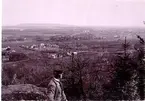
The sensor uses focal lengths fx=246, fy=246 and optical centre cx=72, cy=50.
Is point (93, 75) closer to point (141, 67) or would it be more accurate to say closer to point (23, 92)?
point (141, 67)

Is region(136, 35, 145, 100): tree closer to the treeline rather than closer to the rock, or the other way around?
the treeline

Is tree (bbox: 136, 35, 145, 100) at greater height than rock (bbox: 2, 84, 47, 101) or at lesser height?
greater

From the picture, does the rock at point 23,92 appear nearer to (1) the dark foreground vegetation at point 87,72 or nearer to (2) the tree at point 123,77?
(1) the dark foreground vegetation at point 87,72

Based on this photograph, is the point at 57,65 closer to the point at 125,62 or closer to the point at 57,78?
the point at 57,78

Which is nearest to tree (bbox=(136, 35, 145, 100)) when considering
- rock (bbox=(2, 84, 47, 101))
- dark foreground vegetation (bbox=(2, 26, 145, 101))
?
dark foreground vegetation (bbox=(2, 26, 145, 101))

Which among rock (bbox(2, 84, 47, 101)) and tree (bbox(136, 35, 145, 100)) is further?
tree (bbox(136, 35, 145, 100))

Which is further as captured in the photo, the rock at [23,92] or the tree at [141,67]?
the tree at [141,67]

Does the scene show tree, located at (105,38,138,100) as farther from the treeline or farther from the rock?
the rock

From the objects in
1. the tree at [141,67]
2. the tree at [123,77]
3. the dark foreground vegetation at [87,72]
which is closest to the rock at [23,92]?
the dark foreground vegetation at [87,72]
